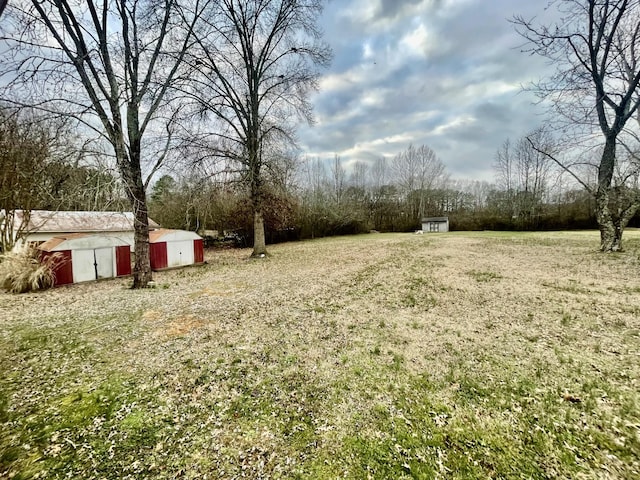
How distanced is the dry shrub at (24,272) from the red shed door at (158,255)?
309 cm

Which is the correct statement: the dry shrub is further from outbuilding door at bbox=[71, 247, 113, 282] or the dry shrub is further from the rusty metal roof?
the rusty metal roof

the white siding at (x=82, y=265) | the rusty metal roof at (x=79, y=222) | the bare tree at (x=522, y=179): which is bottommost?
the white siding at (x=82, y=265)

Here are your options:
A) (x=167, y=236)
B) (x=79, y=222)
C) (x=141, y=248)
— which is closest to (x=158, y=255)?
(x=167, y=236)

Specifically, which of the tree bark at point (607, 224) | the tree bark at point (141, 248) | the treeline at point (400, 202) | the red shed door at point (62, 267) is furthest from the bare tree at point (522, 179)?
the red shed door at point (62, 267)

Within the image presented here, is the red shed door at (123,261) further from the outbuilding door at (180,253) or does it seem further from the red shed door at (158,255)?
the outbuilding door at (180,253)

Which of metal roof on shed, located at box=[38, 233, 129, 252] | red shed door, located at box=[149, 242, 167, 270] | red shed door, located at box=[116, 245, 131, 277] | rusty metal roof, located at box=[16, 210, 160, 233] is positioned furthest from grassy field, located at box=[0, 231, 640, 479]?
rusty metal roof, located at box=[16, 210, 160, 233]

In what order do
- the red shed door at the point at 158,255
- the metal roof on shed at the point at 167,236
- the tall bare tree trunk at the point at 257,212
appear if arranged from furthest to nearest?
the tall bare tree trunk at the point at 257,212
the metal roof on shed at the point at 167,236
the red shed door at the point at 158,255

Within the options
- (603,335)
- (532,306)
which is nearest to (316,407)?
(603,335)

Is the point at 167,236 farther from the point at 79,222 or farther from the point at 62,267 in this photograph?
the point at 79,222

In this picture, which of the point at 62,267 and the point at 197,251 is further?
the point at 197,251

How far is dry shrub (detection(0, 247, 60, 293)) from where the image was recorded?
7293 mm

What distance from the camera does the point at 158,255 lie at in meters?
10.9

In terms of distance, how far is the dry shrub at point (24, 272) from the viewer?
7293 millimetres

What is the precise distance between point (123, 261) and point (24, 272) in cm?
276
